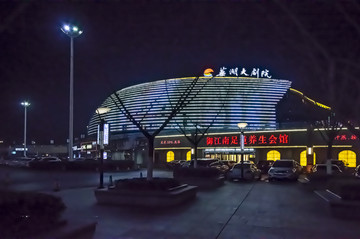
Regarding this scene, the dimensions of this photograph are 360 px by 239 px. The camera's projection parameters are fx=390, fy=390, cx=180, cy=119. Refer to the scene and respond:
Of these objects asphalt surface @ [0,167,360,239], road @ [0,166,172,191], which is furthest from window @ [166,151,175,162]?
asphalt surface @ [0,167,360,239]

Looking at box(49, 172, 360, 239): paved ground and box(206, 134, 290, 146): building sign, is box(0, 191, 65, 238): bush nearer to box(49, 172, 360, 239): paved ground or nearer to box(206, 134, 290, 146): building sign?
box(49, 172, 360, 239): paved ground

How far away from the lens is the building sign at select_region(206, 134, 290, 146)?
2207 inches

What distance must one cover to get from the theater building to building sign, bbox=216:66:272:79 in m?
1.02

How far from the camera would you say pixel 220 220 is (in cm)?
1118

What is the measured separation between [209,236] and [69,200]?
8.16 metres

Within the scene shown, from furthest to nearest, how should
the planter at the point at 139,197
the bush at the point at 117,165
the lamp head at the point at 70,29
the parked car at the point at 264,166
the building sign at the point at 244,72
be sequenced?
the building sign at the point at 244,72, the bush at the point at 117,165, the parked car at the point at 264,166, the lamp head at the point at 70,29, the planter at the point at 139,197

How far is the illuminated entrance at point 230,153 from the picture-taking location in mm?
60250

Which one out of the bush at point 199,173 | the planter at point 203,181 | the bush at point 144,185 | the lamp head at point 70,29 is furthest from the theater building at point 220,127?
the bush at point 144,185

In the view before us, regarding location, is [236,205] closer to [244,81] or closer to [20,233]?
[20,233]

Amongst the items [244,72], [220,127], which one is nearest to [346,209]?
[220,127]

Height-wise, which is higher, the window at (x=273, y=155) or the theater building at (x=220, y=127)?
the theater building at (x=220, y=127)

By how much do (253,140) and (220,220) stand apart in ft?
160

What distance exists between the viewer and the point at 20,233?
6660mm

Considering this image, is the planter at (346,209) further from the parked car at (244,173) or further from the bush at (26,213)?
the parked car at (244,173)
